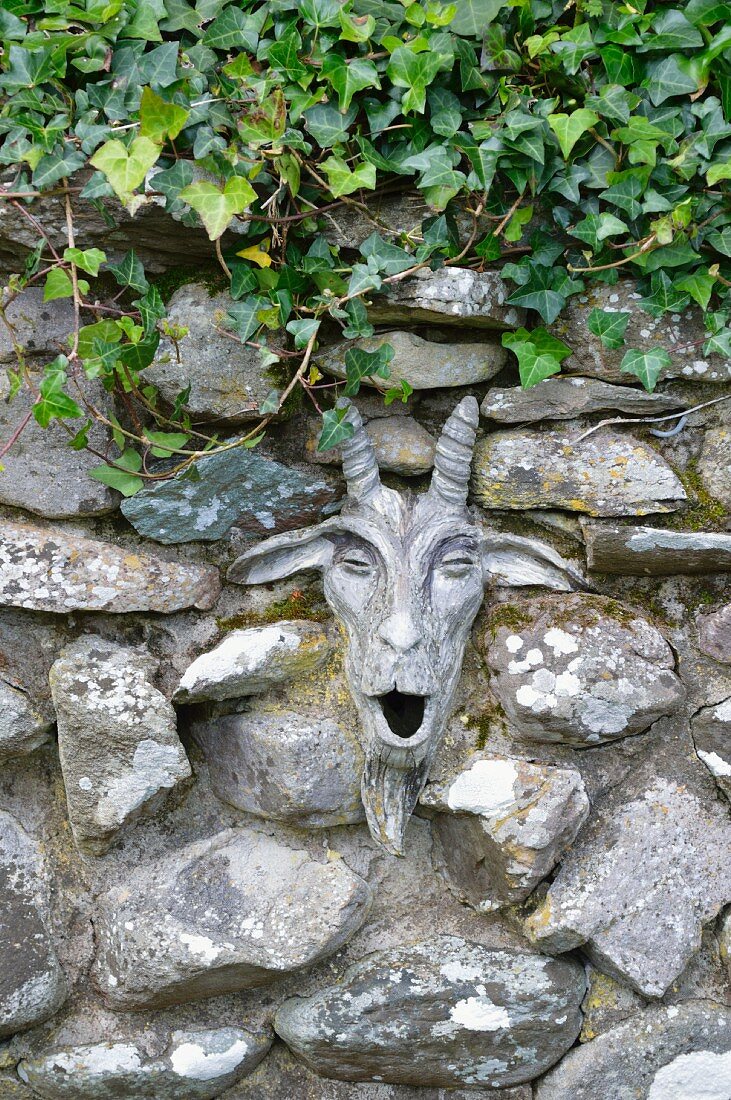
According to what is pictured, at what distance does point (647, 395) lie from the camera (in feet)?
7.36

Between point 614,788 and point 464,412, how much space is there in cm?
94

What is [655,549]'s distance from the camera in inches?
87.2

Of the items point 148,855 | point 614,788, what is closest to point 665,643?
point 614,788

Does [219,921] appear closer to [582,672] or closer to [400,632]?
[400,632]

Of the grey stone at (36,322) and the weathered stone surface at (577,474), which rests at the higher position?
the grey stone at (36,322)

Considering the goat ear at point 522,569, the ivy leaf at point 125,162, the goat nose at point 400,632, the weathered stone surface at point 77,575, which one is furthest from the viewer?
the goat ear at point 522,569

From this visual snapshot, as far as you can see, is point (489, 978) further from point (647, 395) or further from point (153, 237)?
point (153, 237)

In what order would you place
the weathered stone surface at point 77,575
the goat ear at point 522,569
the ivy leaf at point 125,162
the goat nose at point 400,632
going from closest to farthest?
the ivy leaf at point 125,162
the goat nose at point 400,632
the weathered stone surface at point 77,575
the goat ear at point 522,569

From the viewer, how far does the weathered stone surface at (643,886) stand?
2.17 metres

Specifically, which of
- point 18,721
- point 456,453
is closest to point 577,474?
point 456,453

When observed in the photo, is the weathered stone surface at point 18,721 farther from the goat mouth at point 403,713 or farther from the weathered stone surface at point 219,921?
the goat mouth at point 403,713

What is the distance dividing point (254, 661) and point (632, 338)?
112cm

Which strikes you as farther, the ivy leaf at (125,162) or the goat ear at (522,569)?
the goat ear at (522,569)

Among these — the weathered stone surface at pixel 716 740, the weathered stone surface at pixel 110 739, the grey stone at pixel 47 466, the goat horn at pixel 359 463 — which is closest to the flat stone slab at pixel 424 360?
the goat horn at pixel 359 463
